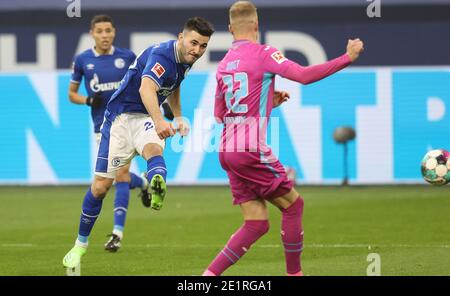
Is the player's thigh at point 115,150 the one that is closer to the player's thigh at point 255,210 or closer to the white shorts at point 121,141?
the white shorts at point 121,141

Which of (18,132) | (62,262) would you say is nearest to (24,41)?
(18,132)

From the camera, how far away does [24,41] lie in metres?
18.1

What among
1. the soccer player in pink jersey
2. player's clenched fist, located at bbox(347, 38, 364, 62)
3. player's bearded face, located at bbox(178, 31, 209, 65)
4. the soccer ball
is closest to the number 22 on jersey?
the soccer player in pink jersey

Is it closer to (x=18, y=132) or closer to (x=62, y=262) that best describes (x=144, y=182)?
(x=62, y=262)

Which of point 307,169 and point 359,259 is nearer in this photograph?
point 359,259

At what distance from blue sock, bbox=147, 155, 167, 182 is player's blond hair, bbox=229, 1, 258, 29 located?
147cm

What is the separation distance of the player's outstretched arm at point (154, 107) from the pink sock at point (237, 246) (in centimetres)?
102

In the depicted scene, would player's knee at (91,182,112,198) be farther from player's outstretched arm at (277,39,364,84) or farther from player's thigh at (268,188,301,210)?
player's outstretched arm at (277,39,364,84)

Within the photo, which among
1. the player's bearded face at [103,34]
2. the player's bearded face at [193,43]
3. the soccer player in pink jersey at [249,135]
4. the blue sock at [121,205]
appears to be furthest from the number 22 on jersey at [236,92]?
the player's bearded face at [103,34]

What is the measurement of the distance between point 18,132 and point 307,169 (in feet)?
15.9

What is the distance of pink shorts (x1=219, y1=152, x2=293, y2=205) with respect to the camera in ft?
24.7

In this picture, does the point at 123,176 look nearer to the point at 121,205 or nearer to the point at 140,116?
the point at 121,205

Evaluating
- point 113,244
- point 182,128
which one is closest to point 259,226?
point 182,128

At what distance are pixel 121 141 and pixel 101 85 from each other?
2259 mm
